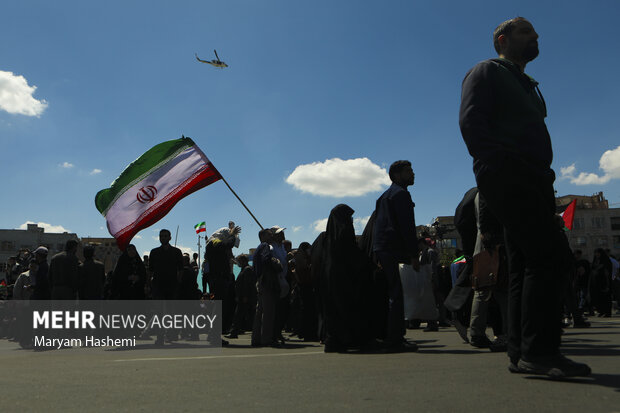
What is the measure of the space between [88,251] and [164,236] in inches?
77.5

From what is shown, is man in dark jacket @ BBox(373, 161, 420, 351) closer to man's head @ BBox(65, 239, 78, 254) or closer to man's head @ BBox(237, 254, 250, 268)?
man's head @ BBox(237, 254, 250, 268)

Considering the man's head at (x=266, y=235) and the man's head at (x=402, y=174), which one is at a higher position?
the man's head at (x=402, y=174)

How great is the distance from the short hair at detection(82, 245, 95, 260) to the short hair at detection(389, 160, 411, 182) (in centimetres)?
617

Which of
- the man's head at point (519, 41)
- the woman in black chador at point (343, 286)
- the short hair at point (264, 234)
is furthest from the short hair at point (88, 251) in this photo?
the man's head at point (519, 41)

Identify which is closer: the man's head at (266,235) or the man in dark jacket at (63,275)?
the man's head at (266,235)

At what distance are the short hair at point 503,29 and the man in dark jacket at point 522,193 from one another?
22 centimetres

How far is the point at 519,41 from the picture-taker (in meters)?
3.69

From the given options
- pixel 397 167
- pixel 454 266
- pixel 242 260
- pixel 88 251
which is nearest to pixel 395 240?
pixel 397 167

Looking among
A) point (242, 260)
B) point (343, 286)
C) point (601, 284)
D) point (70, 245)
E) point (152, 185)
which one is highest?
point (152, 185)

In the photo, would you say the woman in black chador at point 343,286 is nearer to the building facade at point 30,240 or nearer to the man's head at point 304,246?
the man's head at point 304,246

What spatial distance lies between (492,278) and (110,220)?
7.83 m

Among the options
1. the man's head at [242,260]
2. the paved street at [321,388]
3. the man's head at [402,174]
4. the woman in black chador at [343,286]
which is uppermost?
the man's head at [402,174]

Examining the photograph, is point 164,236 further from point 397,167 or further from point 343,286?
point 397,167

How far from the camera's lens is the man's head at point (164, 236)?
29.2ft
